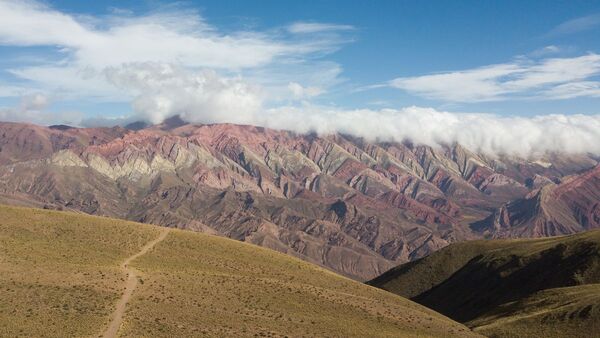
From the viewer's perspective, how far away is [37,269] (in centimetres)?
8638

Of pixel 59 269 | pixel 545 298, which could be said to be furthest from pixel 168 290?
pixel 545 298

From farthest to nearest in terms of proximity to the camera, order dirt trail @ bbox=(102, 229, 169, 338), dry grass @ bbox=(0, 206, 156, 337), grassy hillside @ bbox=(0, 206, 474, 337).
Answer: grassy hillside @ bbox=(0, 206, 474, 337) → dry grass @ bbox=(0, 206, 156, 337) → dirt trail @ bbox=(102, 229, 169, 338)

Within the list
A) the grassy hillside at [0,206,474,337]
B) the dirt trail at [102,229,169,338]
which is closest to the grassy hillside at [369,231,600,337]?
the grassy hillside at [0,206,474,337]

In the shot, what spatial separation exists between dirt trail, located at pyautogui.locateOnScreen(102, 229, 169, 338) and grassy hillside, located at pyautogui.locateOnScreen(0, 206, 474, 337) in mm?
672

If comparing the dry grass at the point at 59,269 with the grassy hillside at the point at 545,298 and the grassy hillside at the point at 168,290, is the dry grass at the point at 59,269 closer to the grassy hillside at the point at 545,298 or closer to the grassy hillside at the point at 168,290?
the grassy hillside at the point at 168,290

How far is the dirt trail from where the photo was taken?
220ft

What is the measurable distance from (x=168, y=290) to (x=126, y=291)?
654 cm

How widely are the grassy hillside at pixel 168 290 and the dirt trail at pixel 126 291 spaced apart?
0.67 meters

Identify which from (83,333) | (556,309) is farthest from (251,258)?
(556,309)

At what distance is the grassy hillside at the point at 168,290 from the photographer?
7119cm

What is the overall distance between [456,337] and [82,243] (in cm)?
7278

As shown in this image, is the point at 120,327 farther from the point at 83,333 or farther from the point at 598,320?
the point at 598,320

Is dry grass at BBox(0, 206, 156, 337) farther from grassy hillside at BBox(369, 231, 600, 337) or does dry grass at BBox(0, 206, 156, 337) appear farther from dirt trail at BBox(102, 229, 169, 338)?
grassy hillside at BBox(369, 231, 600, 337)

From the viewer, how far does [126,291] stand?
8256cm
